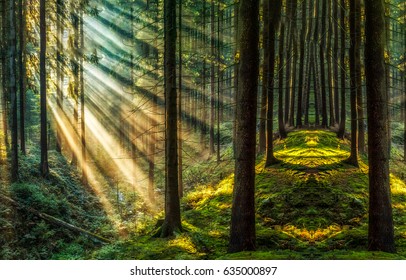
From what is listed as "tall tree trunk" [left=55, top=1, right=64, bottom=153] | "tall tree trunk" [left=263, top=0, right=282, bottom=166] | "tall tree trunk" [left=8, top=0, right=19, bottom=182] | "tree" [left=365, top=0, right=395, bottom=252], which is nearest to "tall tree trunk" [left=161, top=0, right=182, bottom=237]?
"tall tree trunk" [left=263, top=0, right=282, bottom=166]

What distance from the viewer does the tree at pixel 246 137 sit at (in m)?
9.44

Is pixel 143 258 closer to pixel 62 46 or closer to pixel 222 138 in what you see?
pixel 62 46

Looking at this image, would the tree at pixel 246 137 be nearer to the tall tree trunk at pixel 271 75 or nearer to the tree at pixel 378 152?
the tree at pixel 378 152

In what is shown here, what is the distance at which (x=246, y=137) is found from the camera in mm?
9430

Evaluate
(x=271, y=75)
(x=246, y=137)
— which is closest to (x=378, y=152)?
(x=246, y=137)

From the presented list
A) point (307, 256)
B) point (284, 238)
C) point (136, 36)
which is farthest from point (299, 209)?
point (136, 36)

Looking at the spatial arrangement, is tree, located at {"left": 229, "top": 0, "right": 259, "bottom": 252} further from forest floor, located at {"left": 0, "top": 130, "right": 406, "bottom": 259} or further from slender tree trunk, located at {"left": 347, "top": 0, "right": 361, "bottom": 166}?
slender tree trunk, located at {"left": 347, "top": 0, "right": 361, "bottom": 166}

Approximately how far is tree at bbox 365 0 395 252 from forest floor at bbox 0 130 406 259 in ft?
1.54

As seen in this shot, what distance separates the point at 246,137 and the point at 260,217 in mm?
3191

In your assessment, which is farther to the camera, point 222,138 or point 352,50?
point 222,138

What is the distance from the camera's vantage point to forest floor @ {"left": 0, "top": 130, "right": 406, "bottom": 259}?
9297 millimetres

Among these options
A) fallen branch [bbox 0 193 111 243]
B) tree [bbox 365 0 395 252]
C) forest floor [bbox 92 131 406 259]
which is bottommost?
fallen branch [bbox 0 193 111 243]

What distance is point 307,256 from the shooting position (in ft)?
27.1

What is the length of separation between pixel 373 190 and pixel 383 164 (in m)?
0.61
